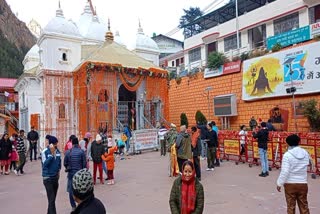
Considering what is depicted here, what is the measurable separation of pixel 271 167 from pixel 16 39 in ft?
233

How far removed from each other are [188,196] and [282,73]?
1590 cm

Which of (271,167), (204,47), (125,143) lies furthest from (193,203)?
(204,47)

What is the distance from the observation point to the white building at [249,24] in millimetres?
21070

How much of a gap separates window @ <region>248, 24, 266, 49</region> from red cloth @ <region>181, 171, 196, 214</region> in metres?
22.5

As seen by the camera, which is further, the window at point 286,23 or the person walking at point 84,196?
the window at point 286,23

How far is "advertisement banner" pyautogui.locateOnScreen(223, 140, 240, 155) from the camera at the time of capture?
12.7 meters

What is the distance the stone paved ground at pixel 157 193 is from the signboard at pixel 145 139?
18.9ft

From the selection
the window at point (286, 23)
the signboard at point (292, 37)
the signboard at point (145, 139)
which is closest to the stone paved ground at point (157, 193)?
the signboard at point (145, 139)

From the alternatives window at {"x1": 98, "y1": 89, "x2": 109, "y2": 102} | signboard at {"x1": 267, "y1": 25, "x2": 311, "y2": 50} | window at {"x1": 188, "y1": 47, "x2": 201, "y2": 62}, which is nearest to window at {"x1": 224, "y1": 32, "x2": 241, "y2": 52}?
window at {"x1": 188, "y1": 47, "x2": 201, "y2": 62}

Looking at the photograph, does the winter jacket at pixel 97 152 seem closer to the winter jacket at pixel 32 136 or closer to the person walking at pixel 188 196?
the person walking at pixel 188 196

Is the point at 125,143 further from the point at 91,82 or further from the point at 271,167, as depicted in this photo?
the point at 271,167

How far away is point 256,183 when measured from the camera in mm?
8836

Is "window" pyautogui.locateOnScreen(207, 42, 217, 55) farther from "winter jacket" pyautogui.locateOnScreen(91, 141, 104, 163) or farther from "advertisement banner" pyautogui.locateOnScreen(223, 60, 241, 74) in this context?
"winter jacket" pyautogui.locateOnScreen(91, 141, 104, 163)

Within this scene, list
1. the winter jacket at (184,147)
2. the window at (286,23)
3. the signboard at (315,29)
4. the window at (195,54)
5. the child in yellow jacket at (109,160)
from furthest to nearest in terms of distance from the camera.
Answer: the window at (195,54) → the window at (286,23) → the signboard at (315,29) → the child in yellow jacket at (109,160) → the winter jacket at (184,147)
